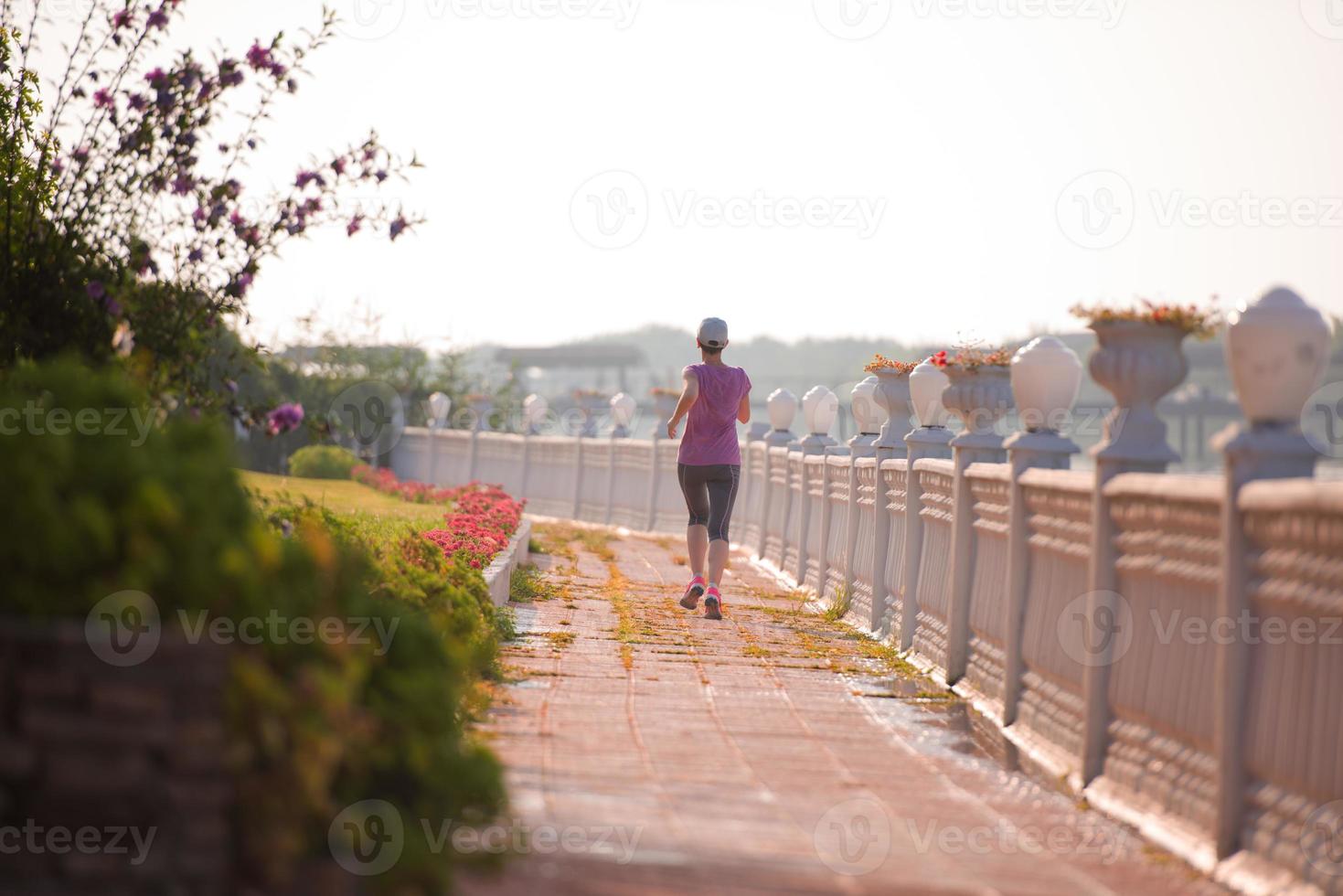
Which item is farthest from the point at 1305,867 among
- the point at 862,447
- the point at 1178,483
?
the point at 862,447

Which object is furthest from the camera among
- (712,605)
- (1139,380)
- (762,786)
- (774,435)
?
A: (774,435)

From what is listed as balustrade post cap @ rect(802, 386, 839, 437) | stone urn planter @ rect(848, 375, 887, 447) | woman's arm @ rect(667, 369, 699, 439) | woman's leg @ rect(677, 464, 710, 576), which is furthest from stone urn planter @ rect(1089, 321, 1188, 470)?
balustrade post cap @ rect(802, 386, 839, 437)

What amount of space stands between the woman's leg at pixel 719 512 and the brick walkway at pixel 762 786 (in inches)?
54.5

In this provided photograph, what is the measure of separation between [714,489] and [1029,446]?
4.23 meters

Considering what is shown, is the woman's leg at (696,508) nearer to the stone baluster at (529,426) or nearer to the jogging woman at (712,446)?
the jogging woman at (712,446)

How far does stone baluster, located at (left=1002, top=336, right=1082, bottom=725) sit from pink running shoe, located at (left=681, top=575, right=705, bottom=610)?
13.5 ft

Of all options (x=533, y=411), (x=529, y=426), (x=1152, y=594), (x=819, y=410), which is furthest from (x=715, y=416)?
(x=529, y=426)

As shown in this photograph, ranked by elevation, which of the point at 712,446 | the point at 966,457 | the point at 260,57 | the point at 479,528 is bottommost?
the point at 479,528

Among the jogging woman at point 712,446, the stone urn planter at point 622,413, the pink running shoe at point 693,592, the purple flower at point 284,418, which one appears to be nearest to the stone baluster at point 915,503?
the jogging woman at point 712,446

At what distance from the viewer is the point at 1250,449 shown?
15.6 ft

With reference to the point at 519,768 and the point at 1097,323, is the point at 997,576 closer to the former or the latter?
the point at 1097,323

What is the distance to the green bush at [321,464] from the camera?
32.4 m

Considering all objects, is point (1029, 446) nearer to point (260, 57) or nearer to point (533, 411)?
point (260, 57)

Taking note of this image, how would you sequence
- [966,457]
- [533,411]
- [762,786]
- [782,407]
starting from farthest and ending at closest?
1. [533,411]
2. [782,407]
3. [966,457]
4. [762,786]
